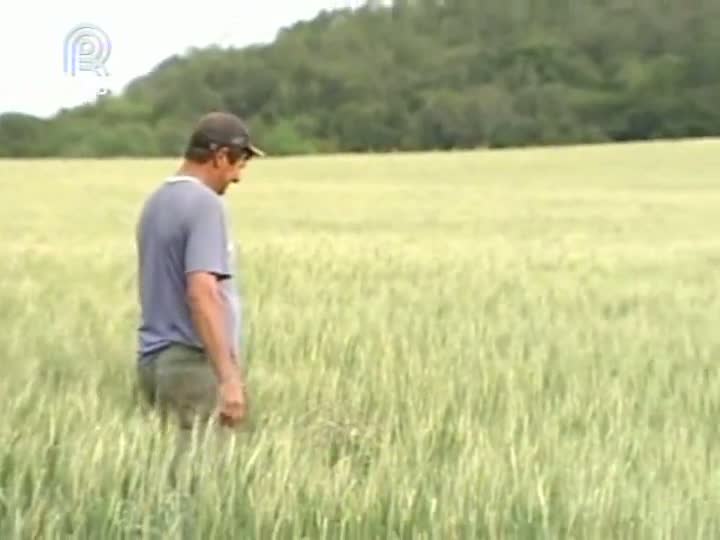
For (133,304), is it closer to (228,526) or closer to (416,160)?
(228,526)

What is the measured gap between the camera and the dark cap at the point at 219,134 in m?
4.47

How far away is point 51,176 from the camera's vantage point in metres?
37.9

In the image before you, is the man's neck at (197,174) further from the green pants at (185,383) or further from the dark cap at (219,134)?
the green pants at (185,383)

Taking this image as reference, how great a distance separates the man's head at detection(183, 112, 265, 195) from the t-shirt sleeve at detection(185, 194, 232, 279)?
0.12 meters

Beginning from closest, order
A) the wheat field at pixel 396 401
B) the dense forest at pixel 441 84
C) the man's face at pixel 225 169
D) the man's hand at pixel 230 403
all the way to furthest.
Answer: the wheat field at pixel 396 401
the man's hand at pixel 230 403
the man's face at pixel 225 169
the dense forest at pixel 441 84

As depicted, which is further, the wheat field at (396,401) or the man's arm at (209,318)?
the man's arm at (209,318)

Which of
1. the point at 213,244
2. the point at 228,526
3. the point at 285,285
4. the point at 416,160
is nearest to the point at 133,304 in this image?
the point at 285,285

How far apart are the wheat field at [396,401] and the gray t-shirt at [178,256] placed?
0.96ft

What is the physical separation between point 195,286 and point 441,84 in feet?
183

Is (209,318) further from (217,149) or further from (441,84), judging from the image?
(441,84)

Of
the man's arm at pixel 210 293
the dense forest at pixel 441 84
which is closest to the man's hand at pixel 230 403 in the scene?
the man's arm at pixel 210 293

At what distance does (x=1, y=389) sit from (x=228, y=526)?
1687 mm

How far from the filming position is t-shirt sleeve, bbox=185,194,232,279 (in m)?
4.40

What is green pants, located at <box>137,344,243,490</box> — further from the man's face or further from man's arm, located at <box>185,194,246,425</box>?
the man's face
